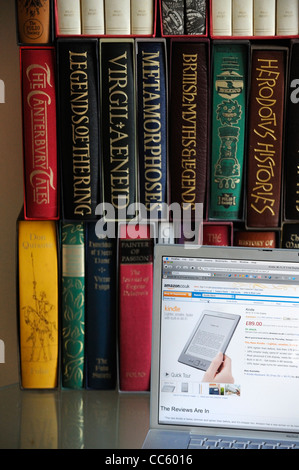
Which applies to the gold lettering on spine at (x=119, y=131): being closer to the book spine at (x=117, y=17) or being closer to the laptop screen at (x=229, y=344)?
the book spine at (x=117, y=17)

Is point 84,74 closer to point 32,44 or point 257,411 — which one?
point 32,44

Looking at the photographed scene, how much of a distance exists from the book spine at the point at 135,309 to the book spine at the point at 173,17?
1.08 feet

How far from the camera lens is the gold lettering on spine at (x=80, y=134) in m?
0.86

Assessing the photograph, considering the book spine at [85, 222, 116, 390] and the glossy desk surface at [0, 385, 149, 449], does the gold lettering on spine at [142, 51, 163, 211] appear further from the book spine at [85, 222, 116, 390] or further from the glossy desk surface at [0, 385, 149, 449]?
the glossy desk surface at [0, 385, 149, 449]

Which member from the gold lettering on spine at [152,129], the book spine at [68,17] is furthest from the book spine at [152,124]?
the book spine at [68,17]

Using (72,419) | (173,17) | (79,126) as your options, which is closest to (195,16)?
(173,17)

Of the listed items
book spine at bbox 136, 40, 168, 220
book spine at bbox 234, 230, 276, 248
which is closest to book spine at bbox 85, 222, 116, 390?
book spine at bbox 136, 40, 168, 220

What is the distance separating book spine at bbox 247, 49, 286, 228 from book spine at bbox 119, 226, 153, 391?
7.5 inches

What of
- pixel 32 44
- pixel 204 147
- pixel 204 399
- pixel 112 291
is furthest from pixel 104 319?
pixel 32 44

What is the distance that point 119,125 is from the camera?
871 mm

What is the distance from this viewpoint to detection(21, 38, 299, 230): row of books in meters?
0.86

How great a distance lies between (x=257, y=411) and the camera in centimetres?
77

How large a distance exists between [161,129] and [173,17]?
0.17 m

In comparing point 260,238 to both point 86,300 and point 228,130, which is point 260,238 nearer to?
point 228,130
